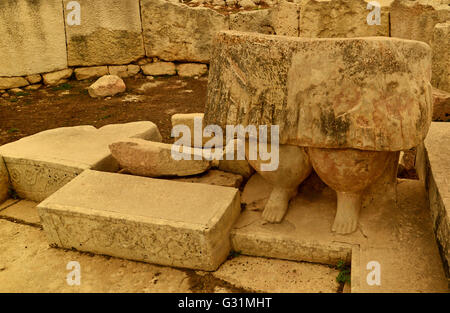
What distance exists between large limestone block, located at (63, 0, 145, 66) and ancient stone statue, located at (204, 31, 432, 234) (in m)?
4.15

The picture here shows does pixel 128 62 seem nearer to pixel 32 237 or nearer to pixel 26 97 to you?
pixel 26 97

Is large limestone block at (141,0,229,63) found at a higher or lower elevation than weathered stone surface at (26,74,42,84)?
higher

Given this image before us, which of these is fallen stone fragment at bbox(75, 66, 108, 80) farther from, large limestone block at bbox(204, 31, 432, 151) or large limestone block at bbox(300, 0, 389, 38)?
large limestone block at bbox(204, 31, 432, 151)

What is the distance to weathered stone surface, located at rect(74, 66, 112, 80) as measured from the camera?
6.32 m

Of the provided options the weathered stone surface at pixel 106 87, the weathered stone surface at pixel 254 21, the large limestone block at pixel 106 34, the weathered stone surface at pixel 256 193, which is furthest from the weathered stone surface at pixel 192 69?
the weathered stone surface at pixel 256 193

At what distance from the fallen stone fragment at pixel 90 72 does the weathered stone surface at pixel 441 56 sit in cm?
432

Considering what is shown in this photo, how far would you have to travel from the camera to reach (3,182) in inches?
134

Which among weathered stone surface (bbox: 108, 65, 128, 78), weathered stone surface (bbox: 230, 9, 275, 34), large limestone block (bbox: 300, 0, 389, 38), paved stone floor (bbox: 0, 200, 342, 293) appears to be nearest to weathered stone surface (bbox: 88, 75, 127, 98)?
weathered stone surface (bbox: 108, 65, 128, 78)

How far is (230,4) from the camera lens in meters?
6.96

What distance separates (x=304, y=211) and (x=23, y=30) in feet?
15.9

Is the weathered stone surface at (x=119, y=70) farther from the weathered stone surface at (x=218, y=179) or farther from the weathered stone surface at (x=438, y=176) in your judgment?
the weathered stone surface at (x=438, y=176)

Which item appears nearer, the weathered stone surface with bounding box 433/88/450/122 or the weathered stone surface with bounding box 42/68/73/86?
the weathered stone surface with bounding box 433/88/450/122

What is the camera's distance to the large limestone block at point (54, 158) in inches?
126

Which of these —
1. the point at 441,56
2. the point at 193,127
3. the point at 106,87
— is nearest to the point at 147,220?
the point at 193,127
